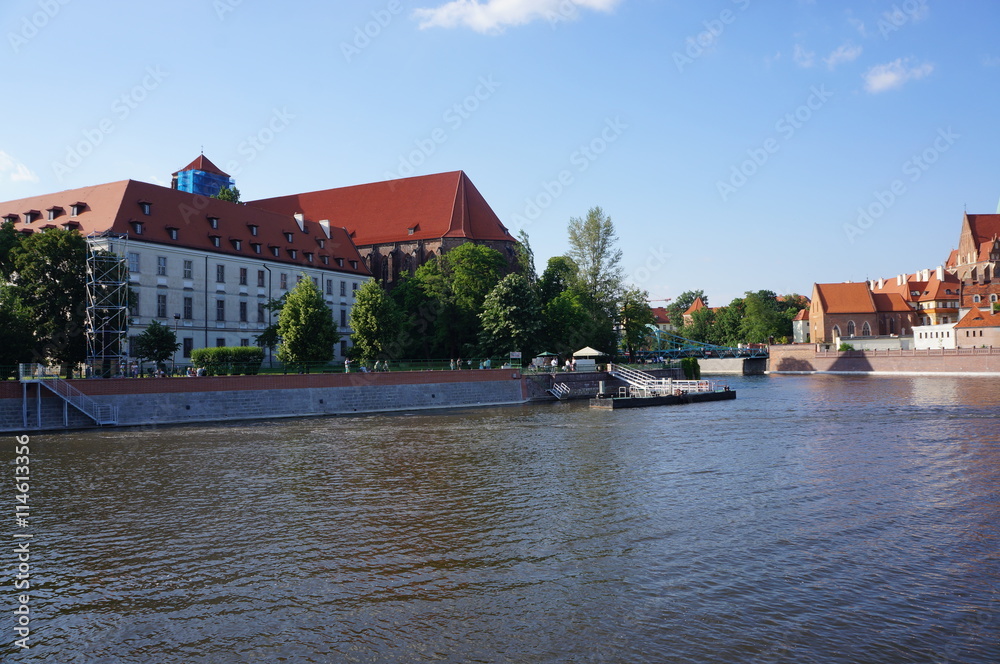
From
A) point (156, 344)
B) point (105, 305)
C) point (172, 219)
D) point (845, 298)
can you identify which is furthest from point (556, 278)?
point (845, 298)

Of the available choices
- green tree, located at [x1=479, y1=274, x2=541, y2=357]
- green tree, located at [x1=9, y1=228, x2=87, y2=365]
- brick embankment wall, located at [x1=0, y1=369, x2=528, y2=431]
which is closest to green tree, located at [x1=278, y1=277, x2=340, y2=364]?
brick embankment wall, located at [x1=0, y1=369, x2=528, y2=431]

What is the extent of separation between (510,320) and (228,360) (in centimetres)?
2199

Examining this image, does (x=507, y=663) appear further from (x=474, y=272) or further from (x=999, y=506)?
(x=474, y=272)

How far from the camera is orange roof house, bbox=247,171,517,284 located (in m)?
82.6

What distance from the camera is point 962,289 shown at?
118 m

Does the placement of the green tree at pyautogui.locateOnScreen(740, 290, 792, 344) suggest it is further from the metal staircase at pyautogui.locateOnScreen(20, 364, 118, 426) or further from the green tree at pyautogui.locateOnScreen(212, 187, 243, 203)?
the metal staircase at pyautogui.locateOnScreen(20, 364, 118, 426)

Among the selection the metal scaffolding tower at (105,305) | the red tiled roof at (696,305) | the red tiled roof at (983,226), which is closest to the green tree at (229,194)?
the metal scaffolding tower at (105,305)

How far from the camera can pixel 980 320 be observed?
96.1m

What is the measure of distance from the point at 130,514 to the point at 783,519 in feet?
49.8

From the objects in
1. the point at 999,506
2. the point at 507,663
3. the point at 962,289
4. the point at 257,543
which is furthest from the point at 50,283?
the point at 962,289

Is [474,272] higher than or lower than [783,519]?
higher

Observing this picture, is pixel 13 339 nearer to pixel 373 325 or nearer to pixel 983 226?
pixel 373 325

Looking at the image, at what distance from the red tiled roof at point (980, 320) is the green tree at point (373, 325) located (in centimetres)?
8084

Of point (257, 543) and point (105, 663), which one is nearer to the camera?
point (105, 663)
